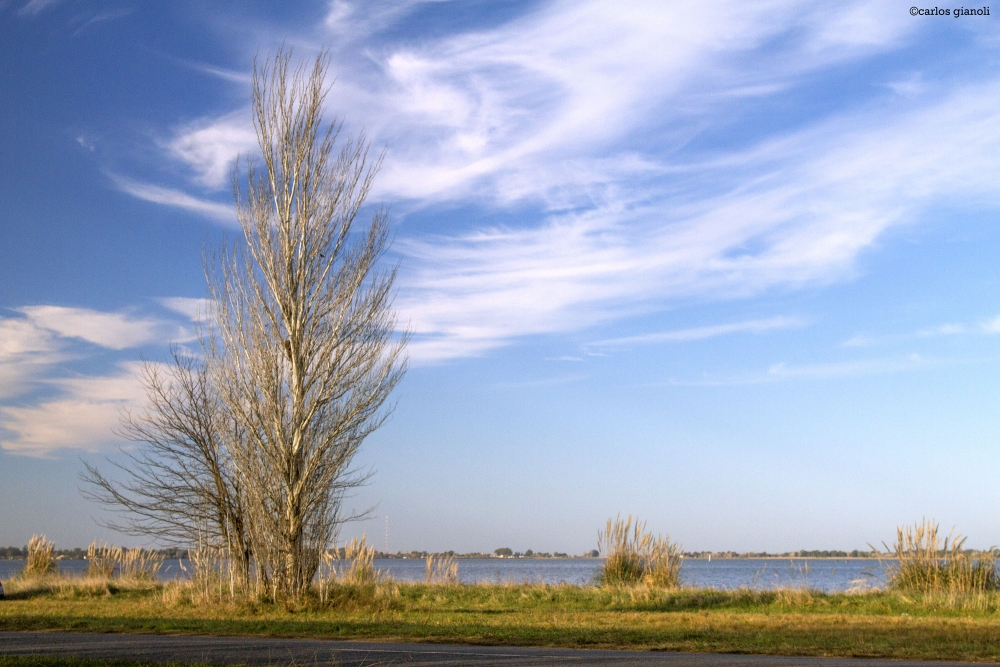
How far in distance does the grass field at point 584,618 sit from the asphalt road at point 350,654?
95 cm

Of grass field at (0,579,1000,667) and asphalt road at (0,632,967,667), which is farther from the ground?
asphalt road at (0,632,967,667)

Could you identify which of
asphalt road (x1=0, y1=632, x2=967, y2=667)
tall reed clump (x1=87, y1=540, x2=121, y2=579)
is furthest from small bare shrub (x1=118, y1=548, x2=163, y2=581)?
asphalt road (x1=0, y1=632, x2=967, y2=667)

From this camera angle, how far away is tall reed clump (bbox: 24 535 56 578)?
2472 cm

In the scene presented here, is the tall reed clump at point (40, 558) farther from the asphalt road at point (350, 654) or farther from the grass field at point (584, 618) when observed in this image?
the asphalt road at point (350, 654)

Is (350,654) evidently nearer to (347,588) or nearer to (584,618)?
(584,618)

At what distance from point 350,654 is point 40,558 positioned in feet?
66.2

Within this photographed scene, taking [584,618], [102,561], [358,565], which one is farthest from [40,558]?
[584,618]

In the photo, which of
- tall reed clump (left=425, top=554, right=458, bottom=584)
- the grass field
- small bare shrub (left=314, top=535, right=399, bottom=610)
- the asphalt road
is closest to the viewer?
the asphalt road

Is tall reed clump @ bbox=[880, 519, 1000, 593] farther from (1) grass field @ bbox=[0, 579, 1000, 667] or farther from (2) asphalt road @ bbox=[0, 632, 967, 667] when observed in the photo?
(2) asphalt road @ bbox=[0, 632, 967, 667]

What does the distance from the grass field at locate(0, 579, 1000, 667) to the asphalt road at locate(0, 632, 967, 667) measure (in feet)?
3.12

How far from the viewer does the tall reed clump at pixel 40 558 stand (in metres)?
24.7

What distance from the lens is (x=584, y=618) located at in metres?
14.5

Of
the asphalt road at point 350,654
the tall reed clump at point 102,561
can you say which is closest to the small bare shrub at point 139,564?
the tall reed clump at point 102,561

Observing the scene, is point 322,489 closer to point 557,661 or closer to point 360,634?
point 360,634
